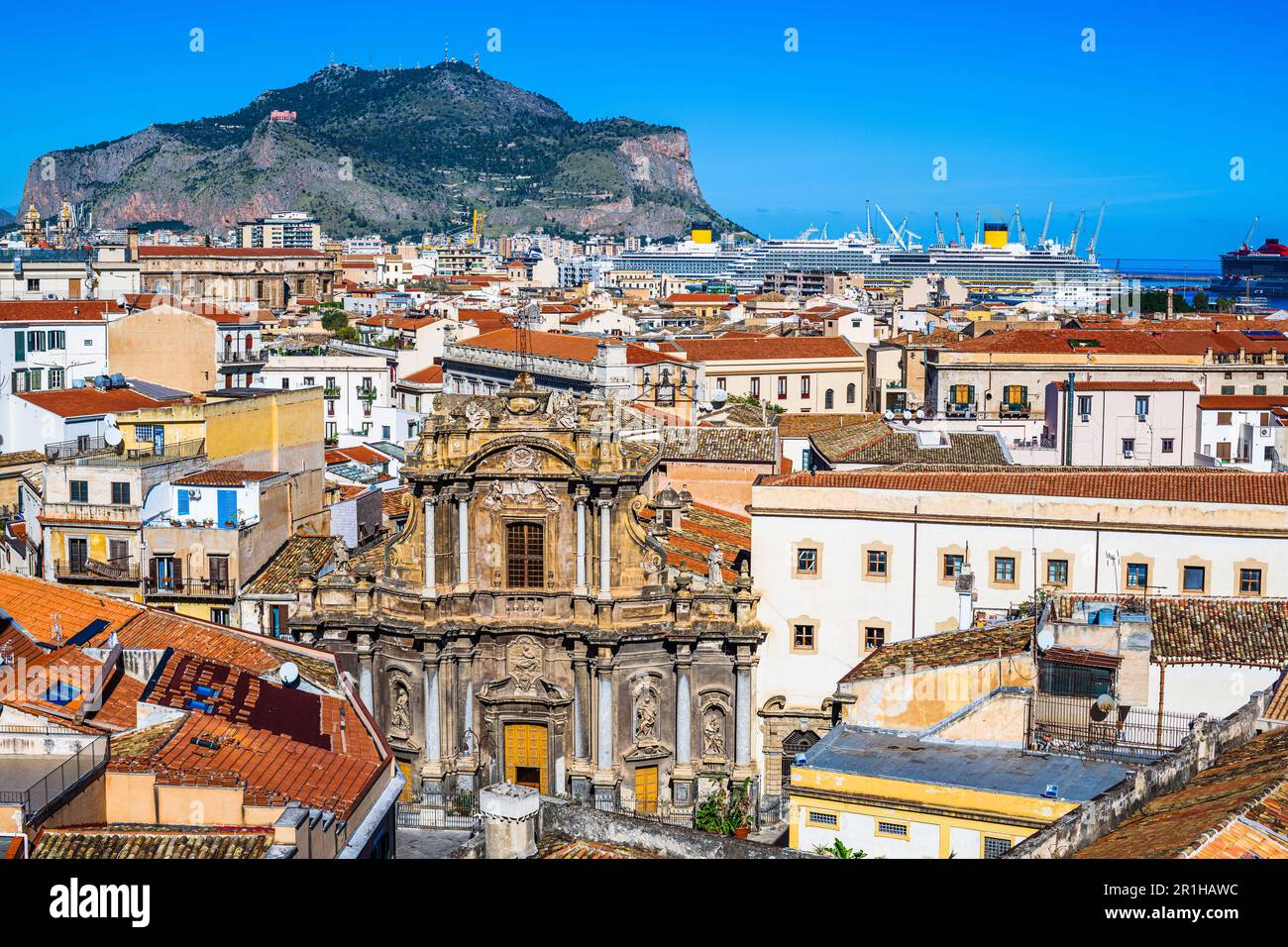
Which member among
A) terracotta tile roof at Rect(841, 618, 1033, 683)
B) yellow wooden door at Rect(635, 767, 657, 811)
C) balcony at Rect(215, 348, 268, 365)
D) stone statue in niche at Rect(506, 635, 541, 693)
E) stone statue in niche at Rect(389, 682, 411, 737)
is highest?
balcony at Rect(215, 348, 268, 365)

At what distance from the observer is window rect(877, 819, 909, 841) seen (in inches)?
893

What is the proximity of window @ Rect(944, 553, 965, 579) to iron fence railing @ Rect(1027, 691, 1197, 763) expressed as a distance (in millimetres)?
8875

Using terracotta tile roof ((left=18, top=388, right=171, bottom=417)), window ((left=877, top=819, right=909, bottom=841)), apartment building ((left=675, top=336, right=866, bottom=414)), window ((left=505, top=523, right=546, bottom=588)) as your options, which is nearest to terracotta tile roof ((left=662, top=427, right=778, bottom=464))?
window ((left=505, top=523, right=546, bottom=588))

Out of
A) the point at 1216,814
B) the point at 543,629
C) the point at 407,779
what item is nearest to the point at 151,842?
the point at 1216,814

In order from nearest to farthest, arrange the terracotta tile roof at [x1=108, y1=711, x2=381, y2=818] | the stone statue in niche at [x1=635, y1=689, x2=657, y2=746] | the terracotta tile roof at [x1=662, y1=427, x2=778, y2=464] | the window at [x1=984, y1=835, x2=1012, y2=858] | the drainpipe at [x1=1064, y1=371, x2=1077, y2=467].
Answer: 1. the terracotta tile roof at [x1=108, y1=711, x2=381, y2=818]
2. the window at [x1=984, y1=835, x2=1012, y2=858]
3. the stone statue in niche at [x1=635, y1=689, x2=657, y2=746]
4. the terracotta tile roof at [x1=662, y1=427, x2=778, y2=464]
5. the drainpipe at [x1=1064, y1=371, x2=1077, y2=467]

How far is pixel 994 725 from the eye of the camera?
2512 cm

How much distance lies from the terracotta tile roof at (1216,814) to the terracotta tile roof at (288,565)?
23229mm

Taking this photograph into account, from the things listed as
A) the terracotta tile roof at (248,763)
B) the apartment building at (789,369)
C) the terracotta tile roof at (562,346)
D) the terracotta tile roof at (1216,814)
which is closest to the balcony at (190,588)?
the terracotta tile roof at (248,763)

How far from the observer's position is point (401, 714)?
3628cm

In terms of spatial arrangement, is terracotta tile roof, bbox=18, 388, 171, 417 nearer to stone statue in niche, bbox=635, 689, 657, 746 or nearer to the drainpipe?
stone statue in niche, bbox=635, 689, 657, 746

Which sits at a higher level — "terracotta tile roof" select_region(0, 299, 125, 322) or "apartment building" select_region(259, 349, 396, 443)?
"terracotta tile roof" select_region(0, 299, 125, 322)

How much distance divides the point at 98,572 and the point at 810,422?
30.8 m

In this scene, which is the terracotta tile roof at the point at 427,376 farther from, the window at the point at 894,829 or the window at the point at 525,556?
the window at the point at 894,829
